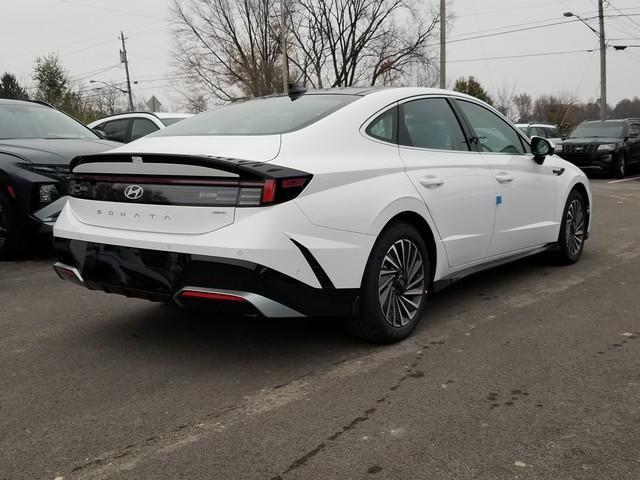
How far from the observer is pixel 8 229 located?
20.7ft

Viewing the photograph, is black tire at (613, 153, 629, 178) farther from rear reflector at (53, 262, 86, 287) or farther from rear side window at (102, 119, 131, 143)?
rear reflector at (53, 262, 86, 287)

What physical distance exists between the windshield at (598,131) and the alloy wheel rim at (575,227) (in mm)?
13364

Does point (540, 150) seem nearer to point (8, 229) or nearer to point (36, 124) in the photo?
point (8, 229)

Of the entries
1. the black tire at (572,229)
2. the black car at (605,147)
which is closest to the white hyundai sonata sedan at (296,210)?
the black tire at (572,229)

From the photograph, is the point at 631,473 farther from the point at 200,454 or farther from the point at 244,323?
the point at 244,323

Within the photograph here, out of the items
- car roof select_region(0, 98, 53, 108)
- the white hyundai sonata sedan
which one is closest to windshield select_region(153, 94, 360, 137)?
the white hyundai sonata sedan

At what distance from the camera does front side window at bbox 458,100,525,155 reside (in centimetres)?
490

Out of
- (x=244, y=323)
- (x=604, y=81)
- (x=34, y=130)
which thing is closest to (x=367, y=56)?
(x=604, y=81)

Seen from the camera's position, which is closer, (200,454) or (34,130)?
(200,454)

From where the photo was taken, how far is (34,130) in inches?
286

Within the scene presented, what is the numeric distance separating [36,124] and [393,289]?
17.6 ft

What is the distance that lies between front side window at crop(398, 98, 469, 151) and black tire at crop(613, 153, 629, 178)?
1463 cm

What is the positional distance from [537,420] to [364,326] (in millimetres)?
1132

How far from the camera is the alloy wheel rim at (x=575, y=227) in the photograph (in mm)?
5977
